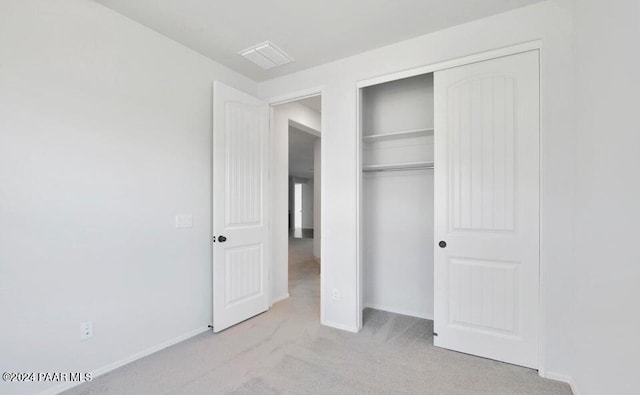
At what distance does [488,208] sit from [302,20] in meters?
2.12

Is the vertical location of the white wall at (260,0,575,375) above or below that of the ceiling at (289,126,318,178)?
below

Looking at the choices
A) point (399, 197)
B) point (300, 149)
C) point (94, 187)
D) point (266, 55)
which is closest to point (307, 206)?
point (300, 149)

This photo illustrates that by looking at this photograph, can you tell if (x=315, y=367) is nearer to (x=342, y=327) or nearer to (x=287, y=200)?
(x=342, y=327)

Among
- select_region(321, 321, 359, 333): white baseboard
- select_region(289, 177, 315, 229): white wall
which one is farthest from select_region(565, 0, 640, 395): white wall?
select_region(289, 177, 315, 229): white wall

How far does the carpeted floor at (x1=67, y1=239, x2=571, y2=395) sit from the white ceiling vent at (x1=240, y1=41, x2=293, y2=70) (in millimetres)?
2703

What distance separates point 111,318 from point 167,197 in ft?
3.33

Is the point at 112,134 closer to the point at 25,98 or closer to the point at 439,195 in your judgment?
the point at 25,98

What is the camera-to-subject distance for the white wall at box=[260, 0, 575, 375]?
2.03 m

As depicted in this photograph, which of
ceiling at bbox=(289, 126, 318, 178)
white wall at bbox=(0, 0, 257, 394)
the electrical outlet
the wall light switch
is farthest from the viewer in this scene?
ceiling at bbox=(289, 126, 318, 178)

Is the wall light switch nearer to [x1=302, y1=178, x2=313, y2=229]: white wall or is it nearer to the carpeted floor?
the carpeted floor

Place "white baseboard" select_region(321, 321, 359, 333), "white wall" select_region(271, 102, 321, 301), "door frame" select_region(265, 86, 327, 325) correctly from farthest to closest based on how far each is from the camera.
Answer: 1. "white wall" select_region(271, 102, 321, 301)
2. "door frame" select_region(265, 86, 327, 325)
3. "white baseboard" select_region(321, 321, 359, 333)

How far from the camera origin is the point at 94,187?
6.86 ft

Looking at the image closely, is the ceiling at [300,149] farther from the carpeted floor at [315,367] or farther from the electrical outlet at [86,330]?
the electrical outlet at [86,330]

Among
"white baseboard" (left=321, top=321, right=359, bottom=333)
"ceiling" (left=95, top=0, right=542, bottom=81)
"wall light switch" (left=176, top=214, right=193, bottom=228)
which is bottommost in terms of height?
"white baseboard" (left=321, top=321, right=359, bottom=333)
